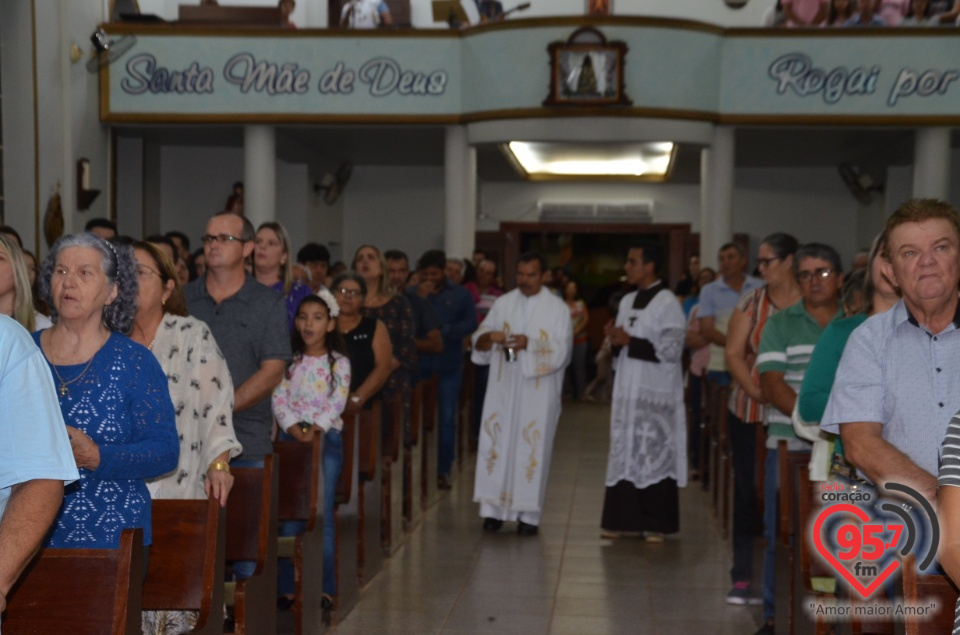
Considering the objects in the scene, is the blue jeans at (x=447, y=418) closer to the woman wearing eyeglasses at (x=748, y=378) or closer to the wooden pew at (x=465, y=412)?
the wooden pew at (x=465, y=412)

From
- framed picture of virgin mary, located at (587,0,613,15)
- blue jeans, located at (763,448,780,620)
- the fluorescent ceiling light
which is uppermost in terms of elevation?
framed picture of virgin mary, located at (587,0,613,15)

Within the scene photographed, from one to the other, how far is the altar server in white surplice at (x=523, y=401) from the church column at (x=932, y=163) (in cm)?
744

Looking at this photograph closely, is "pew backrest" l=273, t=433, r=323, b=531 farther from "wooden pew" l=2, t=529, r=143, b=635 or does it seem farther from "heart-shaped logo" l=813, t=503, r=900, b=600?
"wooden pew" l=2, t=529, r=143, b=635

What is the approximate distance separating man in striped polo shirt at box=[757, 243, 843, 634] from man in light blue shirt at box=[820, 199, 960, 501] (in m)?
1.86

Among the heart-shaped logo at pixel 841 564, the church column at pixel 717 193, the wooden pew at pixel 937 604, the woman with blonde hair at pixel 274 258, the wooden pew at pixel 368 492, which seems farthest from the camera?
the church column at pixel 717 193

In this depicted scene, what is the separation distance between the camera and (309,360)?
6.08 metres

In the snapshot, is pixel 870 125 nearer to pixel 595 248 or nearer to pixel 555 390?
pixel 595 248

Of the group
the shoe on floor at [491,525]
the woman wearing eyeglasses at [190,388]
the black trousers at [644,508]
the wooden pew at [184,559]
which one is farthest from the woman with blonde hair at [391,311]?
the wooden pew at [184,559]

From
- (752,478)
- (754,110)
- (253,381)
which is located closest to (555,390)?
(752,478)

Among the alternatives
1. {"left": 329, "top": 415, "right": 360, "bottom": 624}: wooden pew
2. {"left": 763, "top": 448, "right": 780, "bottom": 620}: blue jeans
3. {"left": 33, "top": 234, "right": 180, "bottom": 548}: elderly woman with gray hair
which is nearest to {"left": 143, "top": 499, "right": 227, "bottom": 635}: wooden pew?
{"left": 33, "top": 234, "right": 180, "bottom": 548}: elderly woman with gray hair

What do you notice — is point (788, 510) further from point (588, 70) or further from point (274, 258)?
point (588, 70)

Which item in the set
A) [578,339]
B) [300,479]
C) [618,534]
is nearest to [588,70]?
[578,339]

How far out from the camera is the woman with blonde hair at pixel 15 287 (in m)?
3.74

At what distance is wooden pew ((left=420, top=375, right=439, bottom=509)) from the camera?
880 cm
